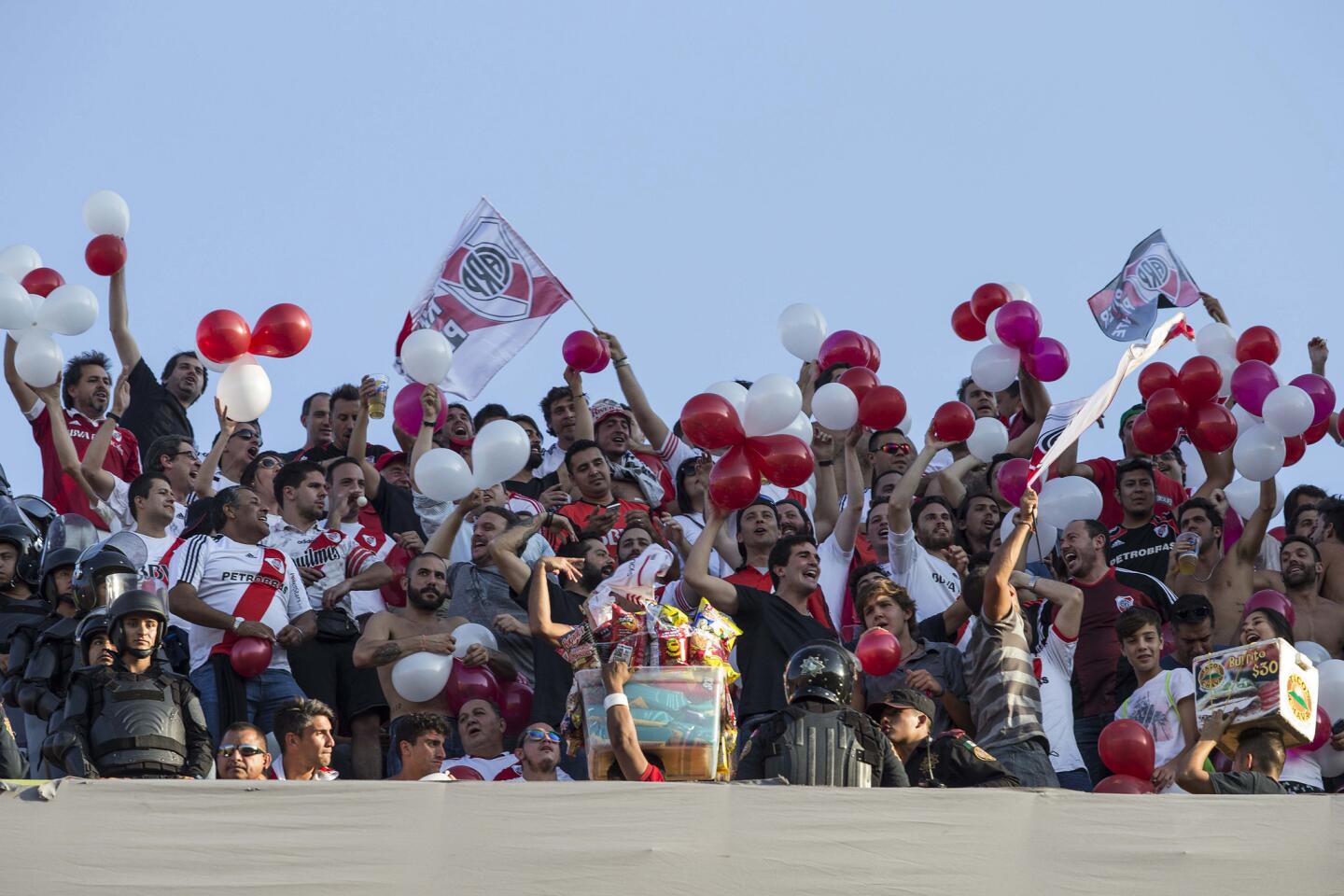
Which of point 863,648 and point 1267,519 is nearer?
point 863,648

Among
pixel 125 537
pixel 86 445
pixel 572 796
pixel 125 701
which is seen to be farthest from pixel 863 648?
pixel 86 445

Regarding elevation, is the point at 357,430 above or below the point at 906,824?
above

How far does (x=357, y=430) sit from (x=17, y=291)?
2009mm

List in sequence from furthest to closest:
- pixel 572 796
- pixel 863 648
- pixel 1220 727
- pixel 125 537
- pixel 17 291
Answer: pixel 17 291 → pixel 125 537 → pixel 863 648 → pixel 1220 727 → pixel 572 796

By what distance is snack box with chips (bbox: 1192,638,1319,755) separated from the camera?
786 centimetres

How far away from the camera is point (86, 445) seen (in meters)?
12.0

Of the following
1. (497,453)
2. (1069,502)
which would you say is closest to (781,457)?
(497,453)

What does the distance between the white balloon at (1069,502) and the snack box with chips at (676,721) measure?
13.8ft

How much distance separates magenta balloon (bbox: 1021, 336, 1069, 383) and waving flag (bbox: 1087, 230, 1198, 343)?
282 centimetres

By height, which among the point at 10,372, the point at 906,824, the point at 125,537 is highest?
the point at 10,372

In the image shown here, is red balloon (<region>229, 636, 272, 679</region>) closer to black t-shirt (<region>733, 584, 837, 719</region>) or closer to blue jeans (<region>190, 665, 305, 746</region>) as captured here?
blue jeans (<region>190, 665, 305, 746</region>)

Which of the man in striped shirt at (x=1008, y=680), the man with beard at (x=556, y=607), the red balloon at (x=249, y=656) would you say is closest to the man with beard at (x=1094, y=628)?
the man in striped shirt at (x=1008, y=680)

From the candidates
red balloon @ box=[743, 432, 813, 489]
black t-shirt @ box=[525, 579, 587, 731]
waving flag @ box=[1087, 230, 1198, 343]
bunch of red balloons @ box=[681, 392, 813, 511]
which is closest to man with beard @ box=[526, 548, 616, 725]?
black t-shirt @ box=[525, 579, 587, 731]

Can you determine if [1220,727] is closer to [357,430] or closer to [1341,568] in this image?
[1341,568]
